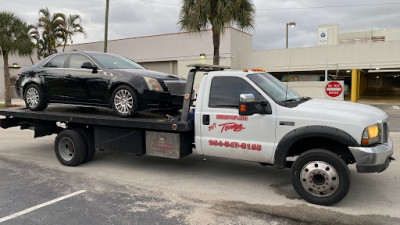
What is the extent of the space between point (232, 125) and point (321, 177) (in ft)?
4.66

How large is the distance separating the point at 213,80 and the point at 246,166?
205 cm

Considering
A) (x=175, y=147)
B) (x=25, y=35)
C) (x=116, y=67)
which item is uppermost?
(x=25, y=35)

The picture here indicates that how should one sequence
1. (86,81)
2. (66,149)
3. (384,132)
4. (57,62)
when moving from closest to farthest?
1. (384,132)
2. (86,81)
3. (66,149)
4. (57,62)

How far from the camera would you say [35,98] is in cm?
703

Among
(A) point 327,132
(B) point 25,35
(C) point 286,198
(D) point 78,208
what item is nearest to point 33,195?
(D) point 78,208

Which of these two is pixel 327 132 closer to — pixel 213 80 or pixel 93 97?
pixel 213 80

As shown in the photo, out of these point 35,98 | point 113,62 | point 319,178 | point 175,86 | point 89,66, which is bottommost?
point 319,178

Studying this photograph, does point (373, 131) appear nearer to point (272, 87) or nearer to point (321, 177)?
point (321, 177)

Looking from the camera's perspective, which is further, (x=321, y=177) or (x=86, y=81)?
(x=86, y=81)

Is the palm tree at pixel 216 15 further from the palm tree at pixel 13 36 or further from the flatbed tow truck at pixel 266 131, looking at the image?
the palm tree at pixel 13 36

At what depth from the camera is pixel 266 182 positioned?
18.1 ft

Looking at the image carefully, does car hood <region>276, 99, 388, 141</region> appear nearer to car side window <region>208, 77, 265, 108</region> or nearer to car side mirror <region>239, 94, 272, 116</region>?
car side mirror <region>239, 94, 272, 116</region>

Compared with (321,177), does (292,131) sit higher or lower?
higher

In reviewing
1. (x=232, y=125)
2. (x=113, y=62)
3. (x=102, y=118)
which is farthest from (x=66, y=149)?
(x=232, y=125)
